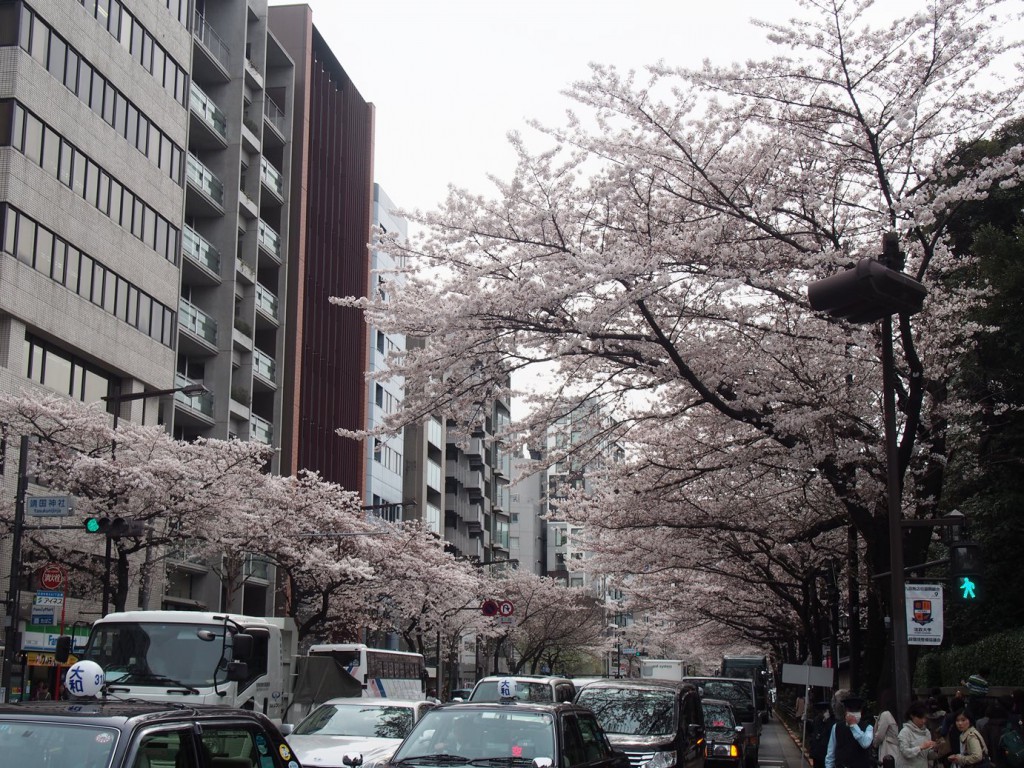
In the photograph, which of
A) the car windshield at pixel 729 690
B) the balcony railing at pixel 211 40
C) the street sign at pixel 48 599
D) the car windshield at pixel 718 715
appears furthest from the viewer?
the balcony railing at pixel 211 40

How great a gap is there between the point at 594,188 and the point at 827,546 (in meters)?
16.3

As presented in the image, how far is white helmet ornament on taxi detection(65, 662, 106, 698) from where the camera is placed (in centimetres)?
672

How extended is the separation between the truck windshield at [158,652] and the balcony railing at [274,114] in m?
40.5

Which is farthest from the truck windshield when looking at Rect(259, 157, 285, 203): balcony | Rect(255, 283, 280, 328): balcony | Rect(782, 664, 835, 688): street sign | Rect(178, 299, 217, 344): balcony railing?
Rect(259, 157, 285, 203): balcony

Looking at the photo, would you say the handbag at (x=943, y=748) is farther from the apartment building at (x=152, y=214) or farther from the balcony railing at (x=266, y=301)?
the balcony railing at (x=266, y=301)

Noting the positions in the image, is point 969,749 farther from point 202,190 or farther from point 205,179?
point 205,179

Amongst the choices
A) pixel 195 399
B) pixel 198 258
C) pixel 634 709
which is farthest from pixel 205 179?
pixel 634 709

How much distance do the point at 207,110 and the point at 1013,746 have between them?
42160 mm

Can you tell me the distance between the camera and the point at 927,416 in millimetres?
17516

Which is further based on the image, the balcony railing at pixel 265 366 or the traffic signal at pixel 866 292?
the balcony railing at pixel 265 366

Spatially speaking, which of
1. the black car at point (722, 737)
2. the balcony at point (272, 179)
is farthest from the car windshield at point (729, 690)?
the balcony at point (272, 179)

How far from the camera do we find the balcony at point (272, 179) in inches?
2046

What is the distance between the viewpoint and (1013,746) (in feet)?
40.8

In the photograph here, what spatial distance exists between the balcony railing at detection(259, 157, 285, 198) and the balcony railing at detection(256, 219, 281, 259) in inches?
66.5
